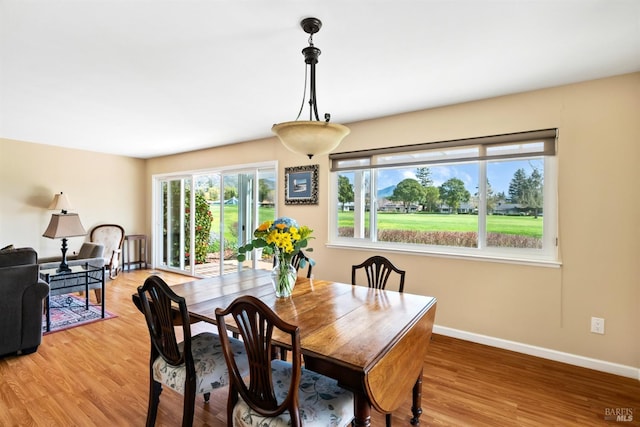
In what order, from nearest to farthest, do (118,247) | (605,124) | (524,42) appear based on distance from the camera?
(524,42)
(605,124)
(118,247)

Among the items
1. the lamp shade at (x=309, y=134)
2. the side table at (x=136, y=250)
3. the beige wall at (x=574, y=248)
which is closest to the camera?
the lamp shade at (x=309, y=134)

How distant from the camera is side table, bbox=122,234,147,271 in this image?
6.07m

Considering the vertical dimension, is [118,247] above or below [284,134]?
below

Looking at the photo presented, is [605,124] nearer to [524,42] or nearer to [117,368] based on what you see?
[524,42]

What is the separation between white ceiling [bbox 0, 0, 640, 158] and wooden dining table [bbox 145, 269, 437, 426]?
162 cm

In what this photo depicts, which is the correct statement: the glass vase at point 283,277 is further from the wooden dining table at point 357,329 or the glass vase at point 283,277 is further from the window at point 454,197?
the window at point 454,197

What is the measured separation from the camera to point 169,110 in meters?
3.28

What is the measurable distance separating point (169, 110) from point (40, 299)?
83.7 inches

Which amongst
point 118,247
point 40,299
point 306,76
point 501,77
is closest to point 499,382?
point 501,77

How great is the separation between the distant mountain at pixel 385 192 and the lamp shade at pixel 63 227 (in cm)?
414

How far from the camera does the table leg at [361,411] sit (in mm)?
1217

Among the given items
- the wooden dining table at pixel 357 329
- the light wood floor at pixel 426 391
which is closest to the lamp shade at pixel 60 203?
the light wood floor at pixel 426 391

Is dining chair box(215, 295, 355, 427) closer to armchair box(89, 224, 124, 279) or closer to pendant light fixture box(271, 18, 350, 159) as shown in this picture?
pendant light fixture box(271, 18, 350, 159)

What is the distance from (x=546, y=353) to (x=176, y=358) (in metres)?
2.92
